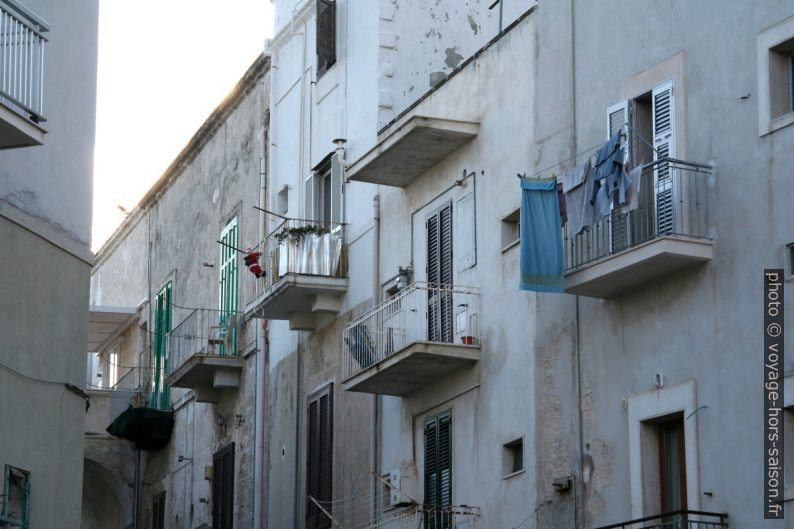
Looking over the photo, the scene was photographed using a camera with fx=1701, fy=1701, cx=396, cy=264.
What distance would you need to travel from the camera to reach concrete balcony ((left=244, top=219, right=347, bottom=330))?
990 inches

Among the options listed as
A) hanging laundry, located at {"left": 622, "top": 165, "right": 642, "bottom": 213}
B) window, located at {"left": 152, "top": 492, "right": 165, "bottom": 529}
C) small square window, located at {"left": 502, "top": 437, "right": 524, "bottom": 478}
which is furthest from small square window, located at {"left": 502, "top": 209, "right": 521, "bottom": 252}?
window, located at {"left": 152, "top": 492, "right": 165, "bottom": 529}

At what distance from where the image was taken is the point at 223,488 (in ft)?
96.3

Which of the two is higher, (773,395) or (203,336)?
(203,336)

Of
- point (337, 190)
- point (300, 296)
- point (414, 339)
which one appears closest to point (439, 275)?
point (414, 339)

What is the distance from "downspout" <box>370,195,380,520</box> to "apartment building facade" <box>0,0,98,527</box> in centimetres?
510

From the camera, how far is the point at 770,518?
15.4m

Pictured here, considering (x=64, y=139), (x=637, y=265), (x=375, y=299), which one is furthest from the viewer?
(x=375, y=299)

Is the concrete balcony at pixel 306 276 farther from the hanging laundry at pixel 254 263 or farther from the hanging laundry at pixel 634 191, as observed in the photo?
the hanging laundry at pixel 634 191

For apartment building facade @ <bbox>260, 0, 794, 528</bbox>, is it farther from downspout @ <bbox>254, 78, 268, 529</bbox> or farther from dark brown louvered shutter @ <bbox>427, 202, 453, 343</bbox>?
downspout @ <bbox>254, 78, 268, 529</bbox>

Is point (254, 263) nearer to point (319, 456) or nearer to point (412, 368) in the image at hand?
point (319, 456)

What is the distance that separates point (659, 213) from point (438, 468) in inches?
233

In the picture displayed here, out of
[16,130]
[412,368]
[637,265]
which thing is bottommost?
[412,368]

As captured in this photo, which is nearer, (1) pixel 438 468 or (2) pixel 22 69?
(2) pixel 22 69

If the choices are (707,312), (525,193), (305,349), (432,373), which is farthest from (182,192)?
(707,312)
